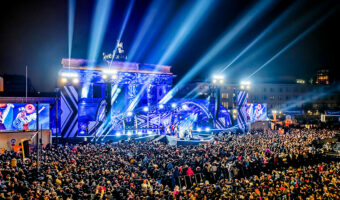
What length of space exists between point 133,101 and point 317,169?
23.4m

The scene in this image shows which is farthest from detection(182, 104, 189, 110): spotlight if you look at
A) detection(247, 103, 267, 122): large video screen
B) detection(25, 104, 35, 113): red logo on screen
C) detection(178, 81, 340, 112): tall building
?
detection(178, 81, 340, 112): tall building

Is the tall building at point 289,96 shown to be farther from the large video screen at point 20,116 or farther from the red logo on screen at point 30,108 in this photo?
the red logo on screen at point 30,108

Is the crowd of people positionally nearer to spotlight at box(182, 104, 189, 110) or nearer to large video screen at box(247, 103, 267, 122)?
spotlight at box(182, 104, 189, 110)

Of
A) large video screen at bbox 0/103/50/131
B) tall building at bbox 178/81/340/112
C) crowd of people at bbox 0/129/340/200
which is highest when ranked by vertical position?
tall building at bbox 178/81/340/112

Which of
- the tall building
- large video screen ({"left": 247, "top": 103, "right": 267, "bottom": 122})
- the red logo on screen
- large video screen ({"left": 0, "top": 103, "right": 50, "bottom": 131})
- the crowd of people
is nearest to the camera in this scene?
the crowd of people

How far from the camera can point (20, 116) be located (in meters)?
22.4

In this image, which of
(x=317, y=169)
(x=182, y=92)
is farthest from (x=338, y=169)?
(x=182, y=92)

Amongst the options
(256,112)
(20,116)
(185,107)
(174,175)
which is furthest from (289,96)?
(20,116)

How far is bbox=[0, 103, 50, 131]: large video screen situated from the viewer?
864 inches

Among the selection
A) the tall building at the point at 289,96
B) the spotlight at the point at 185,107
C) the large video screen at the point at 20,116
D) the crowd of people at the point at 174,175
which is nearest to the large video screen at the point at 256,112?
the spotlight at the point at 185,107

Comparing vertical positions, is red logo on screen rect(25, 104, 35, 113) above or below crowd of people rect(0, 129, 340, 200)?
above

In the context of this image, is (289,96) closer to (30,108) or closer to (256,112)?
(256,112)

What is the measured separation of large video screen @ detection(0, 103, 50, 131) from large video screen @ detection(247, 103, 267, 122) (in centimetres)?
2732

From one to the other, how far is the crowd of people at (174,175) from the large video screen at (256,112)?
20464 mm
